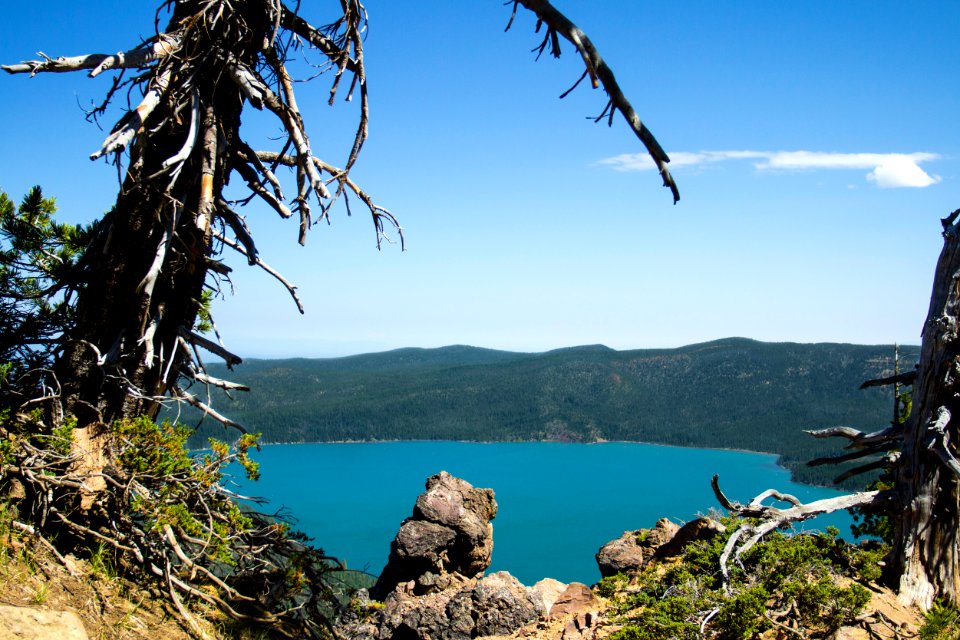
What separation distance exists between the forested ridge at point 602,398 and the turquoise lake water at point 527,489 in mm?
6370

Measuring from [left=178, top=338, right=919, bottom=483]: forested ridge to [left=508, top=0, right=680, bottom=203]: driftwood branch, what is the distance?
10814 centimetres

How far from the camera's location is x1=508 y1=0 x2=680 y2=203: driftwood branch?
2.54 meters

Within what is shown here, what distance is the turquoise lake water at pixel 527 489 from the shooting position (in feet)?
193

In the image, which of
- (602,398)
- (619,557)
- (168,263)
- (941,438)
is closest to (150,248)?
(168,263)

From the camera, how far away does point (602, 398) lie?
131625 millimetres

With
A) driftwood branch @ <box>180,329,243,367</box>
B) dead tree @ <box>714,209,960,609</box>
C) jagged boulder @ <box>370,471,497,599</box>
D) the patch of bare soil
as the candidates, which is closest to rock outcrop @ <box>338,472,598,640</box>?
jagged boulder @ <box>370,471,497,599</box>

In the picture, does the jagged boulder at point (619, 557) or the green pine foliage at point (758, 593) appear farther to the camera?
the jagged boulder at point (619, 557)

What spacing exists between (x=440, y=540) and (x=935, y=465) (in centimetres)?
778

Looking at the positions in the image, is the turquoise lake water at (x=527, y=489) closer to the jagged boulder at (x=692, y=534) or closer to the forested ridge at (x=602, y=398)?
the forested ridge at (x=602, y=398)

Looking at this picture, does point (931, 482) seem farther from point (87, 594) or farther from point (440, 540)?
point (440, 540)

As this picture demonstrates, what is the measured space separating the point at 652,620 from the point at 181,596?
9.66 ft

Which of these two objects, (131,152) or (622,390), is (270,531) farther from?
(622,390)

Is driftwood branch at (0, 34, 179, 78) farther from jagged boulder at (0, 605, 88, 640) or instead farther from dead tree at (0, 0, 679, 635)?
jagged boulder at (0, 605, 88, 640)

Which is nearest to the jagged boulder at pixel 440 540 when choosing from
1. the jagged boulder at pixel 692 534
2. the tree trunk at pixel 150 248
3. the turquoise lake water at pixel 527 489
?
the jagged boulder at pixel 692 534
